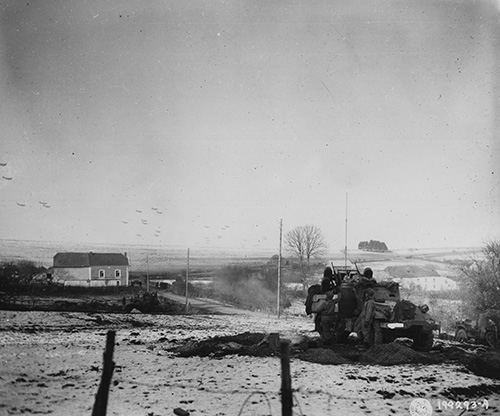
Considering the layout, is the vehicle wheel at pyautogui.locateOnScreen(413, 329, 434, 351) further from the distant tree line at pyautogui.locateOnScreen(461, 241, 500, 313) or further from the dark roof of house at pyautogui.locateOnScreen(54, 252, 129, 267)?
the dark roof of house at pyautogui.locateOnScreen(54, 252, 129, 267)

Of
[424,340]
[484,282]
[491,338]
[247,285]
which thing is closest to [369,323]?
[424,340]

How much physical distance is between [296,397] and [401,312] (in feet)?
22.1

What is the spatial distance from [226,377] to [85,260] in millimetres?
43725

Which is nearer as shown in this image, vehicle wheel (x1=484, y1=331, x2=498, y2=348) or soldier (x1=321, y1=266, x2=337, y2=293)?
vehicle wheel (x1=484, y1=331, x2=498, y2=348)

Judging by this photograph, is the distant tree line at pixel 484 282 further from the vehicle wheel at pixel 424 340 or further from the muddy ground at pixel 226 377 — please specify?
the muddy ground at pixel 226 377

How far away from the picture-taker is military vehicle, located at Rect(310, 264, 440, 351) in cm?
1412

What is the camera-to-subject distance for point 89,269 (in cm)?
4966

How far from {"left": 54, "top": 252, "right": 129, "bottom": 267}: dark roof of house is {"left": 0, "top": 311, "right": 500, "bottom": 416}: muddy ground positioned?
3562 centimetres

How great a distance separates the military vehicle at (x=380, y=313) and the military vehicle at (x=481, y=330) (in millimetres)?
3516

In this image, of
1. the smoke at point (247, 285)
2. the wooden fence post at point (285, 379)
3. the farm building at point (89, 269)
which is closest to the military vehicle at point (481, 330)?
the wooden fence post at point (285, 379)

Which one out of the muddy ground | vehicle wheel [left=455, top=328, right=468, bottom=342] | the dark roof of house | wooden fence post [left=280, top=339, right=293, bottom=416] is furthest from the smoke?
wooden fence post [left=280, top=339, right=293, bottom=416]

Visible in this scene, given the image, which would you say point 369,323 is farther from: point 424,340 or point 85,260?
point 85,260

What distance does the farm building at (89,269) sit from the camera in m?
49.1

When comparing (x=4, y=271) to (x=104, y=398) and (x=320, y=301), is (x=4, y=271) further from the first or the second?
(x=104, y=398)
